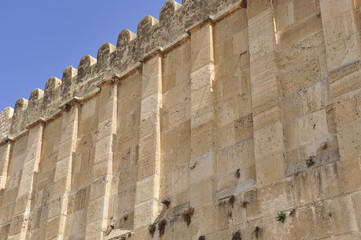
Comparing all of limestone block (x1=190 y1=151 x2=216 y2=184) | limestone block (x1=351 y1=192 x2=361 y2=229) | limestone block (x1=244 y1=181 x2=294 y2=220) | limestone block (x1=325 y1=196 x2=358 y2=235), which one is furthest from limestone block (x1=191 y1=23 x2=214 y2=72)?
limestone block (x1=351 y1=192 x2=361 y2=229)

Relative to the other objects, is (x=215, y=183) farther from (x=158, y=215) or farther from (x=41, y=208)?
(x=41, y=208)

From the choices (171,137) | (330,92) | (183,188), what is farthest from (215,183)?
(330,92)

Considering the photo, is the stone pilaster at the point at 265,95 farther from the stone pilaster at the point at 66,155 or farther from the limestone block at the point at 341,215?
the stone pilaster at the point at 66,155

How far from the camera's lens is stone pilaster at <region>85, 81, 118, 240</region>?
10883 millimetres

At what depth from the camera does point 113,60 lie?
12.8 meters

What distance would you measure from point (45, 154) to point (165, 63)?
12.2 ft

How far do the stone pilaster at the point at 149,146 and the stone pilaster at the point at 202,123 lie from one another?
2.80 ft

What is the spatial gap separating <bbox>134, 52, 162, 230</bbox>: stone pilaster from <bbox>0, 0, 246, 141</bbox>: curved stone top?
0.54m

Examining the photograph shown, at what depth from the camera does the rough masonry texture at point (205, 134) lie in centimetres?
811

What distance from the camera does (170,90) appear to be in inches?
436

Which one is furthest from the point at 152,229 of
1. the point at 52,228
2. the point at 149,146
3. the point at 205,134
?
the point at 52,228

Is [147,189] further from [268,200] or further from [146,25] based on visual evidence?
[146,25]

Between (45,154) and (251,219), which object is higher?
(45,154)

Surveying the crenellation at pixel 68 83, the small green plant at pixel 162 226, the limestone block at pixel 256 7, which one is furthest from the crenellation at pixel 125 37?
the small green plant at pixel 162 226
